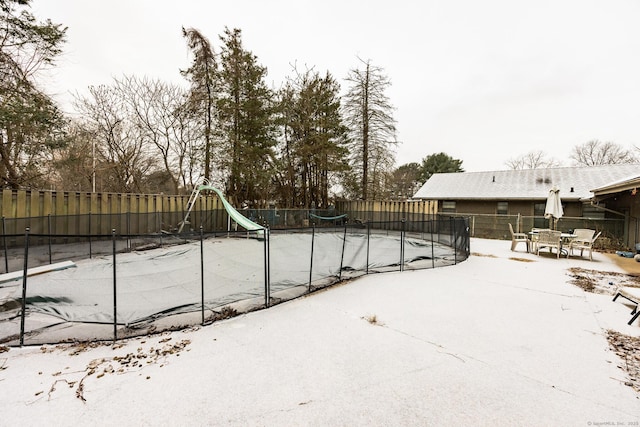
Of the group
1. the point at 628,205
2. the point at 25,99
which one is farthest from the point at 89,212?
the point at 628,205

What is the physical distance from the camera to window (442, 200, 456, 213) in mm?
18931

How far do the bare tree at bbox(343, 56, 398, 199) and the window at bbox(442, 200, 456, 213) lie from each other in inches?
193

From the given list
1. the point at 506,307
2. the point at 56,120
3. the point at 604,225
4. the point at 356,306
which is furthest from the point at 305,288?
the point at 604,225

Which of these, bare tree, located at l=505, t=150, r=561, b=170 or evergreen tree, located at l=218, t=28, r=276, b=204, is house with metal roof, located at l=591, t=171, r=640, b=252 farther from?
bare tree, located at l=505, t=150, r=561, b=170

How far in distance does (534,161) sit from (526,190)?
23589mm

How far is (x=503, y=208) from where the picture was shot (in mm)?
17312

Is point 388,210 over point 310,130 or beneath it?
beneath

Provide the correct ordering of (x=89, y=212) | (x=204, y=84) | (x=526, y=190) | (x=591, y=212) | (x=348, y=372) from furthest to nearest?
1. (x=526, y=190)
2. (x=204, y=84)
3. (x=591, y=212)
4. (x=89, y=212)
5. (x=348, y=372)

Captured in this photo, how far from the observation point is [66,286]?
363 cm

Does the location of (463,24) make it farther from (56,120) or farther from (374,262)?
(56,120)

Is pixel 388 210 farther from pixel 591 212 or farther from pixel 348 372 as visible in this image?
pixel 348 372

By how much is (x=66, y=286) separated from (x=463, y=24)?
41.4ft

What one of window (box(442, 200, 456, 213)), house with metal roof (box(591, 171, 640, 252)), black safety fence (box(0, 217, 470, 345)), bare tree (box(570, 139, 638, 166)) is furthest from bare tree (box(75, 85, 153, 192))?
bare tree (box(570, 139, 638, 166))

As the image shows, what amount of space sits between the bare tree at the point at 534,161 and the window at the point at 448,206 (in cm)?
2346
